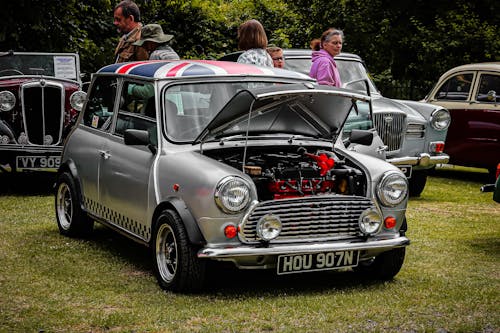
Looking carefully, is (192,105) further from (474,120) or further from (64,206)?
(474,120)

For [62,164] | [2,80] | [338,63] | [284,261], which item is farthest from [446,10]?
[284,261]

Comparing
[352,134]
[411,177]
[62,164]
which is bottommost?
[411,177]

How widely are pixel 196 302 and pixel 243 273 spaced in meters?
1.19

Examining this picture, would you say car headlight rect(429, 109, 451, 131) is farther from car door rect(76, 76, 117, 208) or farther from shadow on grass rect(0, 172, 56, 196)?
car door rect(76, 76, 117, 208)

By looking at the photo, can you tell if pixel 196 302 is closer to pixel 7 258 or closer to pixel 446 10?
pixel 7 258

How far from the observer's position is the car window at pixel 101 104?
8.60m

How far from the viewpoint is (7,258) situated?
27.0 feet

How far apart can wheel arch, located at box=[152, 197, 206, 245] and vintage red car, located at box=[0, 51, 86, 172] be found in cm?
570

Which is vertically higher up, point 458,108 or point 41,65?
point 41,65

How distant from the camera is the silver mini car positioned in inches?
266

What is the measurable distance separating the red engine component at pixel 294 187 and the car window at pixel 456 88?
8.72m

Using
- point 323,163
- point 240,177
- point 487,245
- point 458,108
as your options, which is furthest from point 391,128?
point 240,177

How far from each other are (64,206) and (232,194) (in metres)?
3.29

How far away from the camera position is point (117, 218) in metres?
8.08
